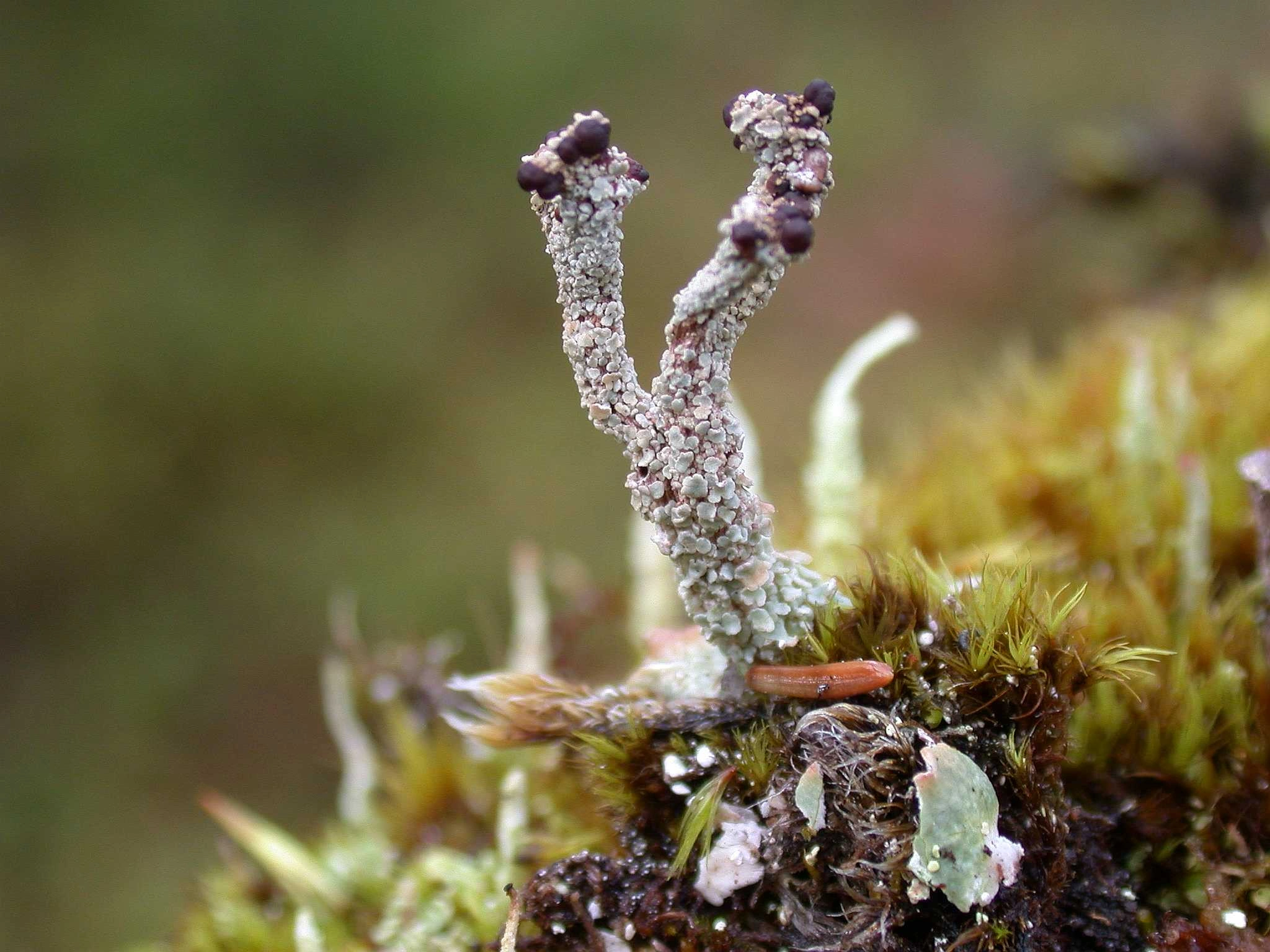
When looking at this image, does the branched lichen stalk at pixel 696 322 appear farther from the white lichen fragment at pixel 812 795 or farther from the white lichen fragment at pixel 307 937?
the white lichen fragment at pixel 307 937

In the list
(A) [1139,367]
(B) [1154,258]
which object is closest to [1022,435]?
(A) [1139,367]

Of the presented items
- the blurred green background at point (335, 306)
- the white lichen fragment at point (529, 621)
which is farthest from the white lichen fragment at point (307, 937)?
the blurred green background at point (335, 306)

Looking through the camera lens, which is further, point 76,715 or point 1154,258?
point 76,715

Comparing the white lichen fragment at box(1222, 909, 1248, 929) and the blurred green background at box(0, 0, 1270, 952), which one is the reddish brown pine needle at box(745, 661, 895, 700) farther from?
the blurred green background at box(0, 0, 1270, 952)

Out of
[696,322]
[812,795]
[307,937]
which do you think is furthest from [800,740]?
[307,937]

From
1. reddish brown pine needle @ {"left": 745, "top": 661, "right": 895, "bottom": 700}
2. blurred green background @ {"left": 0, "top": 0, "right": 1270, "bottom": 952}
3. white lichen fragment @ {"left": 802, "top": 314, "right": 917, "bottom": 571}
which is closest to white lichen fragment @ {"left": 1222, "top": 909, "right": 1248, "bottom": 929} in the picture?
reddish brown pine needle @ {"left": 745, "top": 661, "right": 895, "bottom": 700}

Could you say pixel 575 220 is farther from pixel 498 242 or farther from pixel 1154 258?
pixel 498 242
